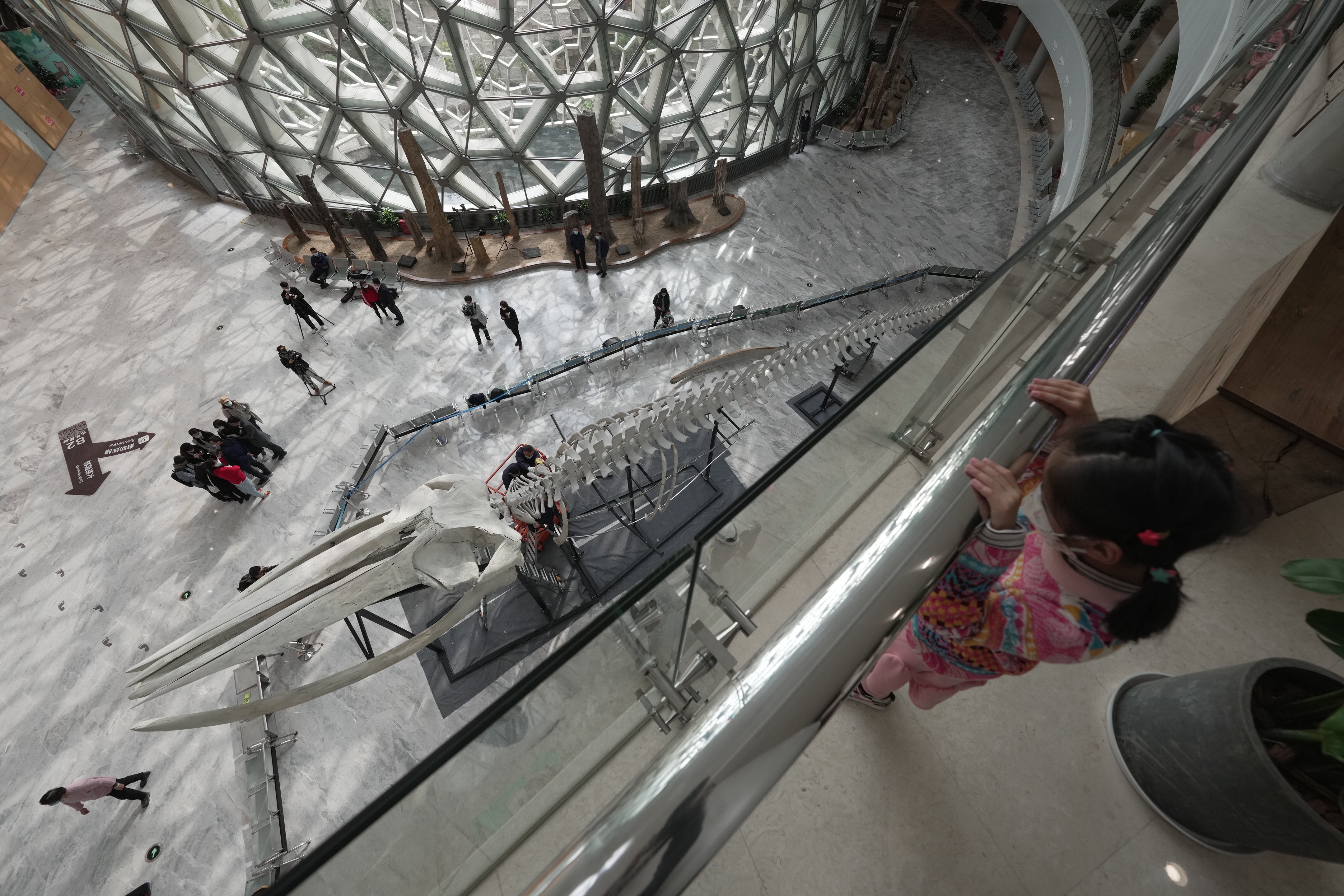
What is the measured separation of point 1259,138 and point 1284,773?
2795 mm

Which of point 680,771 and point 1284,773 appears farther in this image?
point 1284,773

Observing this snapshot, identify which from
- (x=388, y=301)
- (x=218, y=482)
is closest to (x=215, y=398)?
(x=218, y=482)

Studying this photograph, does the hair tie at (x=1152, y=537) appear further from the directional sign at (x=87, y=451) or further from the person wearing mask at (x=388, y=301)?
the directional sign at (x=87, y=451)

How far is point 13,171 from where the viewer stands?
11.3 m

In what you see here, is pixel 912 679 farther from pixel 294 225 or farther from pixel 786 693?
pixel 294 225

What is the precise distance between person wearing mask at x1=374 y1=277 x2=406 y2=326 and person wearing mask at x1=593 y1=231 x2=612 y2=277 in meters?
3.64

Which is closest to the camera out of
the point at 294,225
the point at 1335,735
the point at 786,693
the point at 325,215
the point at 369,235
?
the point at 786,693

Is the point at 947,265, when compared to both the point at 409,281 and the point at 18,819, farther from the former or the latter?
the point at 18,819

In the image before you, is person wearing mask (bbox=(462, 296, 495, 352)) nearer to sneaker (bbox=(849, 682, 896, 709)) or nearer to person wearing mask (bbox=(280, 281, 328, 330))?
person wearing mask (bbox=(280, 281, 328, 330))

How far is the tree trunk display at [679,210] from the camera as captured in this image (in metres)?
11.2

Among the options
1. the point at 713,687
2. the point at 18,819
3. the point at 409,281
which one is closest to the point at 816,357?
the point at 713,687

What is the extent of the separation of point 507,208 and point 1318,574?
11733mm

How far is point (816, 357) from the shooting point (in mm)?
6477

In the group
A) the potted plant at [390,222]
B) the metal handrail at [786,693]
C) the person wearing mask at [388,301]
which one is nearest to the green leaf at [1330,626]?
the metal handrail at [786,693]
